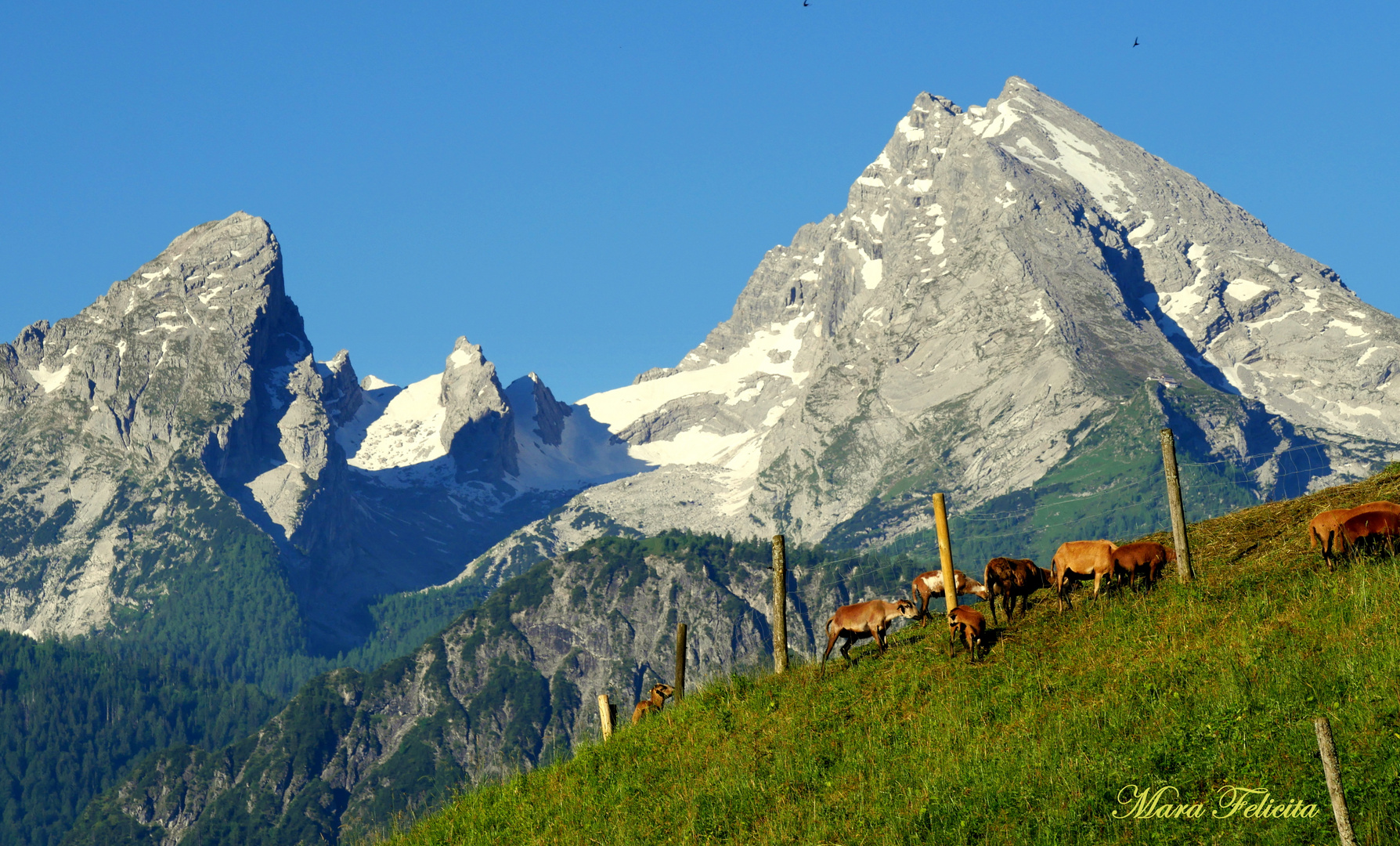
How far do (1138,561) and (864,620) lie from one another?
7669 mm

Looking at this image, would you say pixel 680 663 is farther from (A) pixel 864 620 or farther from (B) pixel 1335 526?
(B) pixel 1335 526

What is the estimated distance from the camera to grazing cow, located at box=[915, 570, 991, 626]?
1462 inches

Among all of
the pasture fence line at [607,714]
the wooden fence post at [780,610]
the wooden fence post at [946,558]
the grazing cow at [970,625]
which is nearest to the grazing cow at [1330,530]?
the grazing cow at [970,625]

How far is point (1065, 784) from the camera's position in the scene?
2483cm

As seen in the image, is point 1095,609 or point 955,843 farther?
point 1095,609

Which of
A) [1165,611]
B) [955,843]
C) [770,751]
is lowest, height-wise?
[955,843]

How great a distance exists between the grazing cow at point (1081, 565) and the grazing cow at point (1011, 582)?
→ 592 millimetres

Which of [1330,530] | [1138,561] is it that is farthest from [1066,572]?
[1330,530]

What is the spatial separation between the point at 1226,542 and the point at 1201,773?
16236 millimetres

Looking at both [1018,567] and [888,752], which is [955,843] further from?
[1018,567]

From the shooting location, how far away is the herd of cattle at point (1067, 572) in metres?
32.8

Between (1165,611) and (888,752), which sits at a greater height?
(1165,611)

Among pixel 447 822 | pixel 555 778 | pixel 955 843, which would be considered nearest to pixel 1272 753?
pixel 955 843

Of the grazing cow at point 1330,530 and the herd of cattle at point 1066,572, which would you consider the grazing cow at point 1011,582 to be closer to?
the herd of cattle at point 1066,572
